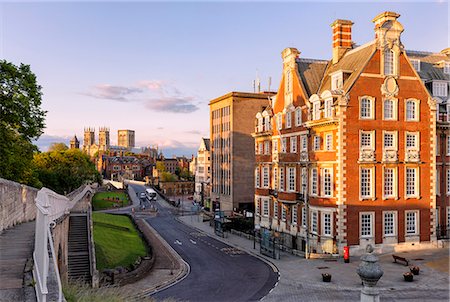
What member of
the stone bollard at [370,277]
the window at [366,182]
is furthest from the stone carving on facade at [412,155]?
the stone bollard at [370,277]

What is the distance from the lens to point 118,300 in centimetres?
1252

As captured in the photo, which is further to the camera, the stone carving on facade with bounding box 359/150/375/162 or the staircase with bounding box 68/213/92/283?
the stone carving on facade with bounding box 359/150/375/162

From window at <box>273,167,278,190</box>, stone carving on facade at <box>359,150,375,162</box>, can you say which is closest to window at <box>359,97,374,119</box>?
stone carving on facade at <box>359,150,375,162</box>

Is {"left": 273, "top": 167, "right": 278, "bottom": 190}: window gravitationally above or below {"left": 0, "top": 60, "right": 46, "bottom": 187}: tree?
below

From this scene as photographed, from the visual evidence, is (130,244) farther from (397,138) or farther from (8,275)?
(8,275)

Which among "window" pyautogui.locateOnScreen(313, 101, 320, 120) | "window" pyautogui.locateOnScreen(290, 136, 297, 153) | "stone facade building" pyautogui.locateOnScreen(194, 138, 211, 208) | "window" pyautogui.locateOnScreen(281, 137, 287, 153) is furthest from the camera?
"stone facade building" pyautogui.locateOnScreen(194, 138, 211, 208)

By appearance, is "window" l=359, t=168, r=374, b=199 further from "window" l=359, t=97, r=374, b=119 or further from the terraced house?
"window" l=359, t=97, r=374, b=119

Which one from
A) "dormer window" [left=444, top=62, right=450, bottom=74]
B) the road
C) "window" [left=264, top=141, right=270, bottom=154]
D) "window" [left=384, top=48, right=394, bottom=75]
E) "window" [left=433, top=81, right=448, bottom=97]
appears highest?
"dormer window" [left=444, top=62, right=450, bottom=74]

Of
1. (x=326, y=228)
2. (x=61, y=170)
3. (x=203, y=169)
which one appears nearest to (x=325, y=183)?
(x=326, y=228)

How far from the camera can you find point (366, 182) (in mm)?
39312

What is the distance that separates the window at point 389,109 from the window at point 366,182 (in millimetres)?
5461

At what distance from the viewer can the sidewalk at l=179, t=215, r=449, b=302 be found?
2700cm

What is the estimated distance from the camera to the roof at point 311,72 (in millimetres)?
46344

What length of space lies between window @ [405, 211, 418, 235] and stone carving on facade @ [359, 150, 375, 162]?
6.68m
